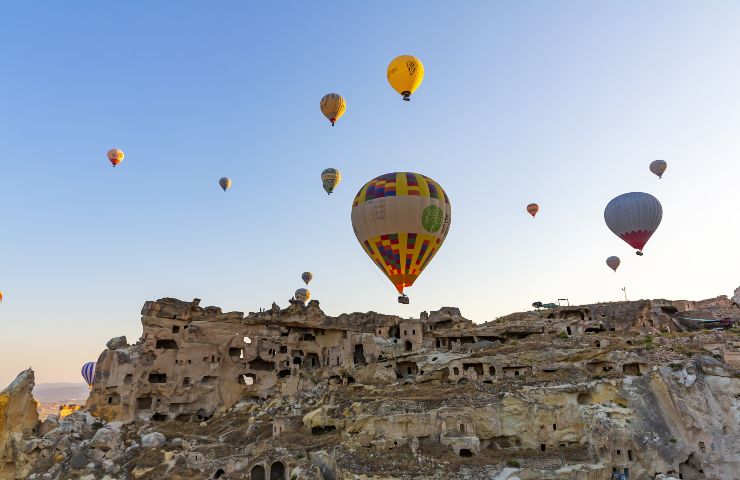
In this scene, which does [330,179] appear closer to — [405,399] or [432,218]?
[432,218]

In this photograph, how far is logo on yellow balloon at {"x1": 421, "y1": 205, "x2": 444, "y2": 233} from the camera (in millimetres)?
36500

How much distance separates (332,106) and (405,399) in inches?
879

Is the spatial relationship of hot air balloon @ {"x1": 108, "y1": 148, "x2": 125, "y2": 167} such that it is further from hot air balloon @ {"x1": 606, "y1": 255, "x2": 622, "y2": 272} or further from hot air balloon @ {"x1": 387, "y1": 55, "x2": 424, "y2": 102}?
hot air balloon @ {"x1": 606, "y1": 255, "x2": 622, "y2": 272}

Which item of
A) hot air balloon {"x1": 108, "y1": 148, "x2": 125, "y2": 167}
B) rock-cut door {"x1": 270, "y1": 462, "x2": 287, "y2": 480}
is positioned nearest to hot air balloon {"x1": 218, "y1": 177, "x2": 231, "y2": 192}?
hot air balloon {"x1": 108, "y1": 148, "x2": 125, "y2": 167}

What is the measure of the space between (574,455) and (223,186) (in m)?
40.4

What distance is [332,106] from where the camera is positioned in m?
41.1

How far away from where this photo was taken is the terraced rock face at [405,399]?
27328mm

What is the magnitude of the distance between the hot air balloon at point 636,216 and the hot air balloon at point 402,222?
630 inches

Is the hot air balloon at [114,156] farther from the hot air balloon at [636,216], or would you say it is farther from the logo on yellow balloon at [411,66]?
the hot air balloon at [636,216]

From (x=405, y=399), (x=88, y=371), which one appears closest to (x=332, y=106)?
(x=405, y=399)

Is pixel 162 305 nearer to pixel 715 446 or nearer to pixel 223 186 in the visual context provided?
pixel 223 186

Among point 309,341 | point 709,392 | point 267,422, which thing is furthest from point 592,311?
point 267,422

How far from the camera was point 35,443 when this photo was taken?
118ft

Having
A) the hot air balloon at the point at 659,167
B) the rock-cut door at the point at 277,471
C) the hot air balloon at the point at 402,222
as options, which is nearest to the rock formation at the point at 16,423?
the rock-cut door at the point at 277,471
